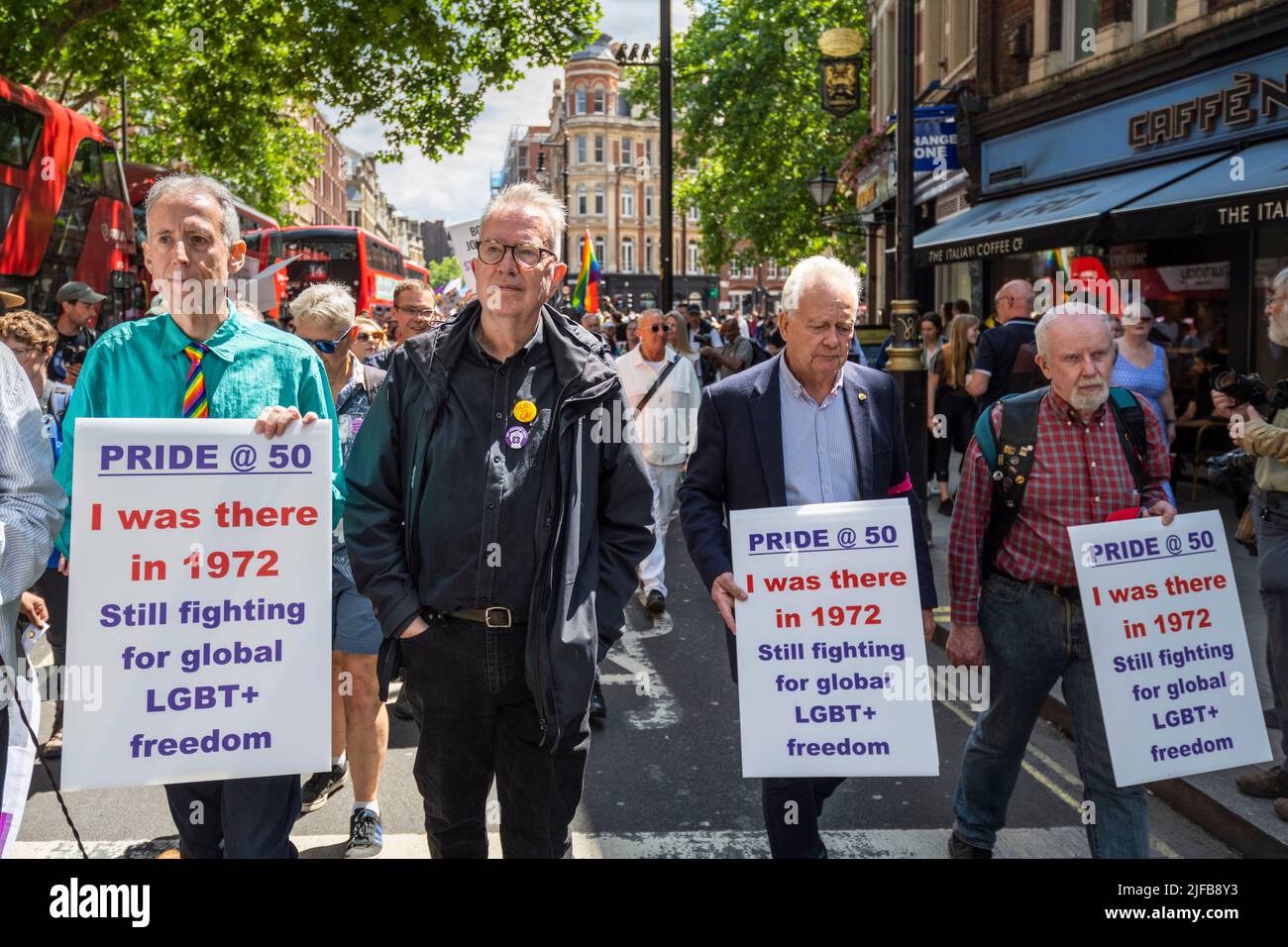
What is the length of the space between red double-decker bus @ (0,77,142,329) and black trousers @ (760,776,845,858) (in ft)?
41.8

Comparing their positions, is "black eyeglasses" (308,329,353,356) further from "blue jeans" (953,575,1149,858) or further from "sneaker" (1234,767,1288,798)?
"sneaker" (1234,767,1288,798)

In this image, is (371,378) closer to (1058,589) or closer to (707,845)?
(707,845)

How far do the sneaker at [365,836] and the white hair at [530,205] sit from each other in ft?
7.31

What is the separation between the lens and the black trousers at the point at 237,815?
295 cm

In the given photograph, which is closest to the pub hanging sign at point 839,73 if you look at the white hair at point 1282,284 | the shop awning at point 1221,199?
the shop awning at point 1221,199

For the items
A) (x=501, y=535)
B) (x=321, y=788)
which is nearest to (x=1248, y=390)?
(x=501, y=535)

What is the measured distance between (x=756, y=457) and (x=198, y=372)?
5.32 feet

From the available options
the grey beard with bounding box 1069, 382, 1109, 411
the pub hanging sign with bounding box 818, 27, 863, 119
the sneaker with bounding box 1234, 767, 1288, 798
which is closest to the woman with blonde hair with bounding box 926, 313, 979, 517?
the sneaker with bounding box 1234, 767, 1288, 798

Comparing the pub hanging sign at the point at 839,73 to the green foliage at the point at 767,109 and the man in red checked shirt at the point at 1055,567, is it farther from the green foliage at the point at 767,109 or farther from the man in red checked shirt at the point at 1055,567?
the man in red checked shirt at the point at 1055,567

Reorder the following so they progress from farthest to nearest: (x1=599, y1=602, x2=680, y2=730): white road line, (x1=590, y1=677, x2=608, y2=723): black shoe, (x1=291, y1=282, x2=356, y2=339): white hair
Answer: (x1=599, y1=602, x2=680, y2=730): white road line
(x1=590, y1=677, x2=608, y2=723): black shoe
(x1=291, y1=282, x2=356, y2=339): white hair

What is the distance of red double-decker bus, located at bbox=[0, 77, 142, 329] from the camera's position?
13.5 m
